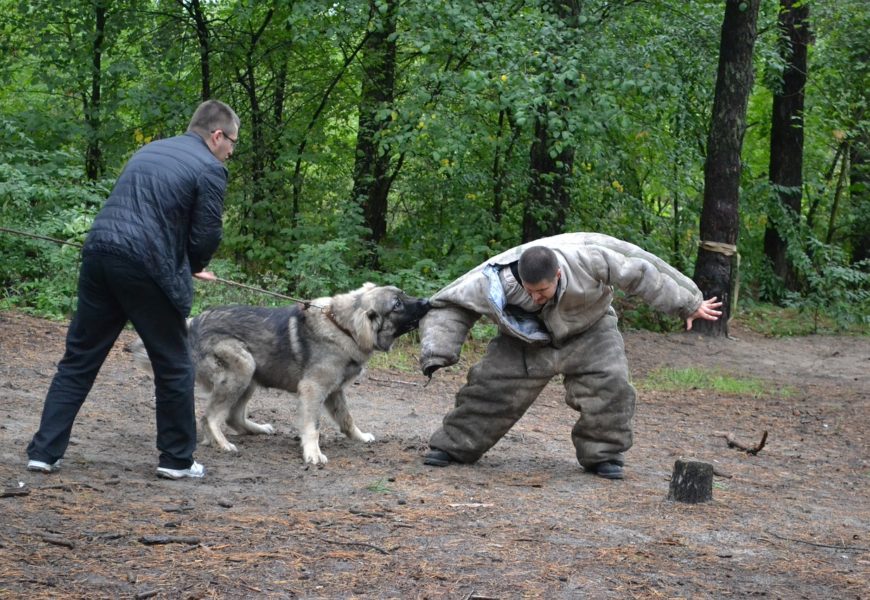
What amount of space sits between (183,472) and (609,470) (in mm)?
2709

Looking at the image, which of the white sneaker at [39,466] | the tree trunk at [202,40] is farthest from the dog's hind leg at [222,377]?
the tree trunk at [202,40]

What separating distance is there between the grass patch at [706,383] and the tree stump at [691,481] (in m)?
5.49

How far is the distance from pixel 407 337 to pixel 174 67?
6238 mm

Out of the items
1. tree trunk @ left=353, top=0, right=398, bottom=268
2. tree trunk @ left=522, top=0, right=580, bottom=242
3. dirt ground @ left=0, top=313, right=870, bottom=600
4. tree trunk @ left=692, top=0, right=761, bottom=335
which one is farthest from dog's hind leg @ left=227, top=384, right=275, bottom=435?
tree trunk @ left=692, top=0, right=761, bottom=335

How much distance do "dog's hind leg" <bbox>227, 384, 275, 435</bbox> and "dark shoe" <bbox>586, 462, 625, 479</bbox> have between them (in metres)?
2.54

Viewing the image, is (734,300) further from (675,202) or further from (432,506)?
(432,506)

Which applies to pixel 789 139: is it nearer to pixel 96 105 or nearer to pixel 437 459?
pixel 96 105

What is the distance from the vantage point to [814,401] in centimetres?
1133

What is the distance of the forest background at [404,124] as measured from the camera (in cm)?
1255

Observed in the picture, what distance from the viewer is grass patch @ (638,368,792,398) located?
38.0ft

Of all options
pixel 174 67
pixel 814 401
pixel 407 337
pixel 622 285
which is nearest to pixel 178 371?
pixel 622 285

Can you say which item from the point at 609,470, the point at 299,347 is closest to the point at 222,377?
A: the point at 299,347

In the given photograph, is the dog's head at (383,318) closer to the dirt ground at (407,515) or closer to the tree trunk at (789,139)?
the dirt ground at (407,515)

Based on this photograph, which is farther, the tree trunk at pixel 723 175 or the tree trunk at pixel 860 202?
the tree trunk at pixel 860 202
